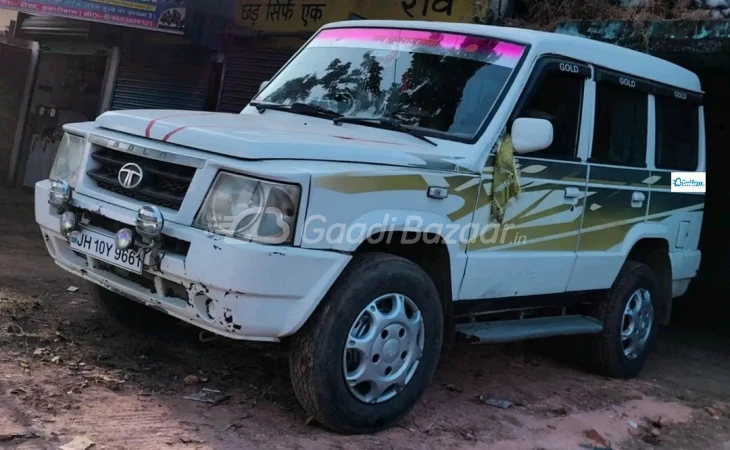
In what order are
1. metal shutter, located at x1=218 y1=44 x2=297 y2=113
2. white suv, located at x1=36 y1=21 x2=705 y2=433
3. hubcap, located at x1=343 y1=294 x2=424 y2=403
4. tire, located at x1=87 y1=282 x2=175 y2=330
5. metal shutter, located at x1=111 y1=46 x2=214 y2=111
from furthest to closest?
metal shutter, located at x1=111 y1=46 x2=214 y2=111 < metal shutter, located at x1=218 y1=44 x2=297 y2=113 < tire, located at x1=87 y1=282 x2=175 y2=330 < hubcap, located at x1=343 y1=294 x2=424 y2=403 < white suv, located at x1=36 y1=21 x2=705 y2=433

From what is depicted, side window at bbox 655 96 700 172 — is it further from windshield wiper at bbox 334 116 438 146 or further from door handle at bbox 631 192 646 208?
windshield wiper at bbox 334 116 438 146

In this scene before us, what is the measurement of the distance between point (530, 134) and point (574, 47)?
3.25 ft

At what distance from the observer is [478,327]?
14.6ft

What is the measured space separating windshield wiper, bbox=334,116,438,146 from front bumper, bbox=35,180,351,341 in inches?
38.2

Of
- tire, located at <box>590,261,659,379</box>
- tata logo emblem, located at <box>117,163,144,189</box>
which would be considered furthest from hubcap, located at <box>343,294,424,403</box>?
tire, located at <box>590,261,659,379</box>

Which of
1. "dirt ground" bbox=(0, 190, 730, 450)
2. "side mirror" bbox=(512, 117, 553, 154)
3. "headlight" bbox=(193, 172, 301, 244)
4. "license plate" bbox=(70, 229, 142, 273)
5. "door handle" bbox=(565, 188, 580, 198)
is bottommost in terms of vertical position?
"dirt ground" bbox=(0, 190, 730, 450)

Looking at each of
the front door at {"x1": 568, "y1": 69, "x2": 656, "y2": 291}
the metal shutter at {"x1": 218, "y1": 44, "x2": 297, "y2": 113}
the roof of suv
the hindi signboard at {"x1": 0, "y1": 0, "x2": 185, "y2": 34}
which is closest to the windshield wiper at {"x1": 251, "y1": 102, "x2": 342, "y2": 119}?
the roof of suv

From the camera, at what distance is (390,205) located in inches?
144

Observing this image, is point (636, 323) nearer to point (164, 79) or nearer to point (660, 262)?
point (660, 262)

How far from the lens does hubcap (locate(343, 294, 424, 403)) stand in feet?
12.0

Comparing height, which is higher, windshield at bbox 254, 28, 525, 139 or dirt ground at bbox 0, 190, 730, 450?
windshield at bbox 254, 28, 525, 139

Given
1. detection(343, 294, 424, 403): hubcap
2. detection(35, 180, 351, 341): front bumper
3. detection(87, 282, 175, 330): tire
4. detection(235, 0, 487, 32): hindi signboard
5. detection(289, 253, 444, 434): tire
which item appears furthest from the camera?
detection(235, 0, 487, 32): hindi signboard

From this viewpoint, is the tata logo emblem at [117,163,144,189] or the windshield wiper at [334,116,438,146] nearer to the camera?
the tata logo emblem at [117,163,144,189]

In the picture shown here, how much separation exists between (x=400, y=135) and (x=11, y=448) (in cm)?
230
